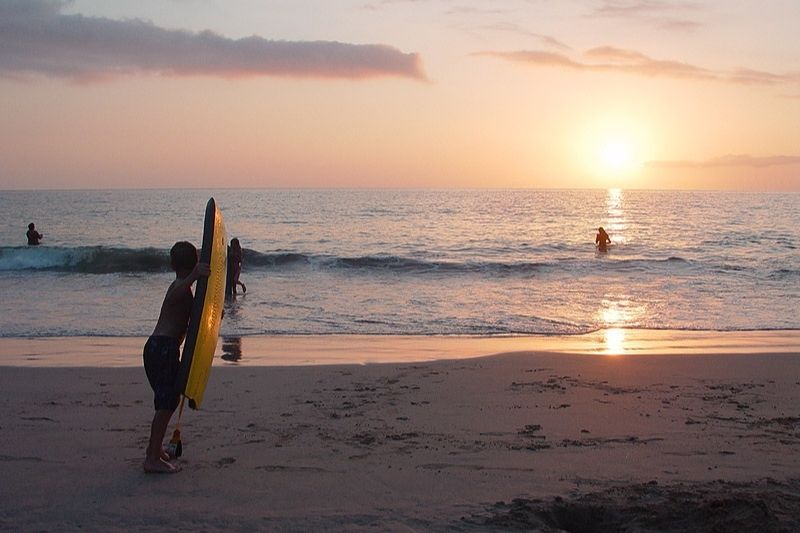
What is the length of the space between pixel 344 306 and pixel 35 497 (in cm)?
1373

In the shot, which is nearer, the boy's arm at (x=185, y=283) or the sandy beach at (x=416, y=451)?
the sandy beach at (x=416, y=451)

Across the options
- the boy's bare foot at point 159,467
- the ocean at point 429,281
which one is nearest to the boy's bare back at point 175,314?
the boy's bare foot at point 159,467

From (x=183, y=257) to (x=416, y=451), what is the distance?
2292 millimetres

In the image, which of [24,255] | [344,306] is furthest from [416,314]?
[24,255]

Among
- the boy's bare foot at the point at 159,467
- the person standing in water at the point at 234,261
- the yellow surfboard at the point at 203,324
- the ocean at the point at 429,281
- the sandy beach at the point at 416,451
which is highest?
the yellow surfboard at the point at 203,324

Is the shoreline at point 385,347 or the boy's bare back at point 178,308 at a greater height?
the boy's bare back at point 178,308

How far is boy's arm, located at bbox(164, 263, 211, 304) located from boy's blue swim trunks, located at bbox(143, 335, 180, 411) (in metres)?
0.30

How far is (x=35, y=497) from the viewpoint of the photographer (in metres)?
5.01

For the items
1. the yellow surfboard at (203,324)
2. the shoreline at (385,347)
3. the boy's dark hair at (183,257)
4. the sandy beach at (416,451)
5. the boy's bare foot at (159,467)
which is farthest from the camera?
the shoreline at (385,347)

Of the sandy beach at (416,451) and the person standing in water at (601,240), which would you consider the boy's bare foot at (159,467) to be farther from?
the person standing in water at (601,240)

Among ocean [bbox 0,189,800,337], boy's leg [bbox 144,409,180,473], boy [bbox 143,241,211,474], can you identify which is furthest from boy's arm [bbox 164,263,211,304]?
ocean [bbox 0,189,800,337]

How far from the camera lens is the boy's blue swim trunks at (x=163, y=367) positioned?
5.51 metres

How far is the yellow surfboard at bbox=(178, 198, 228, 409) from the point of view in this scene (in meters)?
5.37

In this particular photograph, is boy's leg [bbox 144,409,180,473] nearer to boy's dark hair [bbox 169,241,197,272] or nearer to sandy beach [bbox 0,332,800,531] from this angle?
sandy beach [bbox 0,332,800,531]
